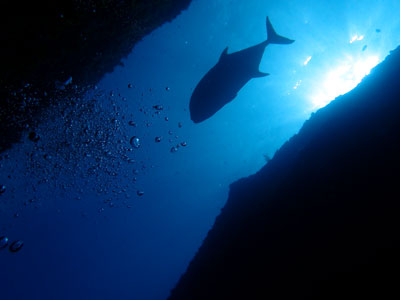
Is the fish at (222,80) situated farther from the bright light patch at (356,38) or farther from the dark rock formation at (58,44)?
the bright light patch at (356,38)

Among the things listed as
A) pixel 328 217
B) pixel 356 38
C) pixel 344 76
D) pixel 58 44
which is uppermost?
pixel 58 44

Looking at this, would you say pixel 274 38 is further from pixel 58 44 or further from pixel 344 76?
pixel 344 76

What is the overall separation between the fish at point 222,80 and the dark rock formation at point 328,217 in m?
3.07

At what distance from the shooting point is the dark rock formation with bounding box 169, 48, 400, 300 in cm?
416

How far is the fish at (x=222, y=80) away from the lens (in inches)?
261

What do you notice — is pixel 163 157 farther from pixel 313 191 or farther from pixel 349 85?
pixel 313 191

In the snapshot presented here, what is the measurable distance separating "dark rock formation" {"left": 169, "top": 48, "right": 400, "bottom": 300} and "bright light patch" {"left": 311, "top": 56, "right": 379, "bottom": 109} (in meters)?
10.2

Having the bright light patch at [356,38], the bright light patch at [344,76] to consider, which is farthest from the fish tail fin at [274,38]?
the bright light patch at [344,76]

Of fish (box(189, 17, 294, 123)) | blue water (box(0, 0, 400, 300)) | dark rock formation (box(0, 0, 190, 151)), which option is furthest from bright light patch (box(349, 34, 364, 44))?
dark rock formation (box(0, 0, 190, 151))

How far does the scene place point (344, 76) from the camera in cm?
1616

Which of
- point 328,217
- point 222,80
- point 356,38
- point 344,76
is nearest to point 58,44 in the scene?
point 222,80

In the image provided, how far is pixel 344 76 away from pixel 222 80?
14.3m

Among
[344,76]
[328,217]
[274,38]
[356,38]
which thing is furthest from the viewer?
[344,76]

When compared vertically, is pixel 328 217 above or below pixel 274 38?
below
